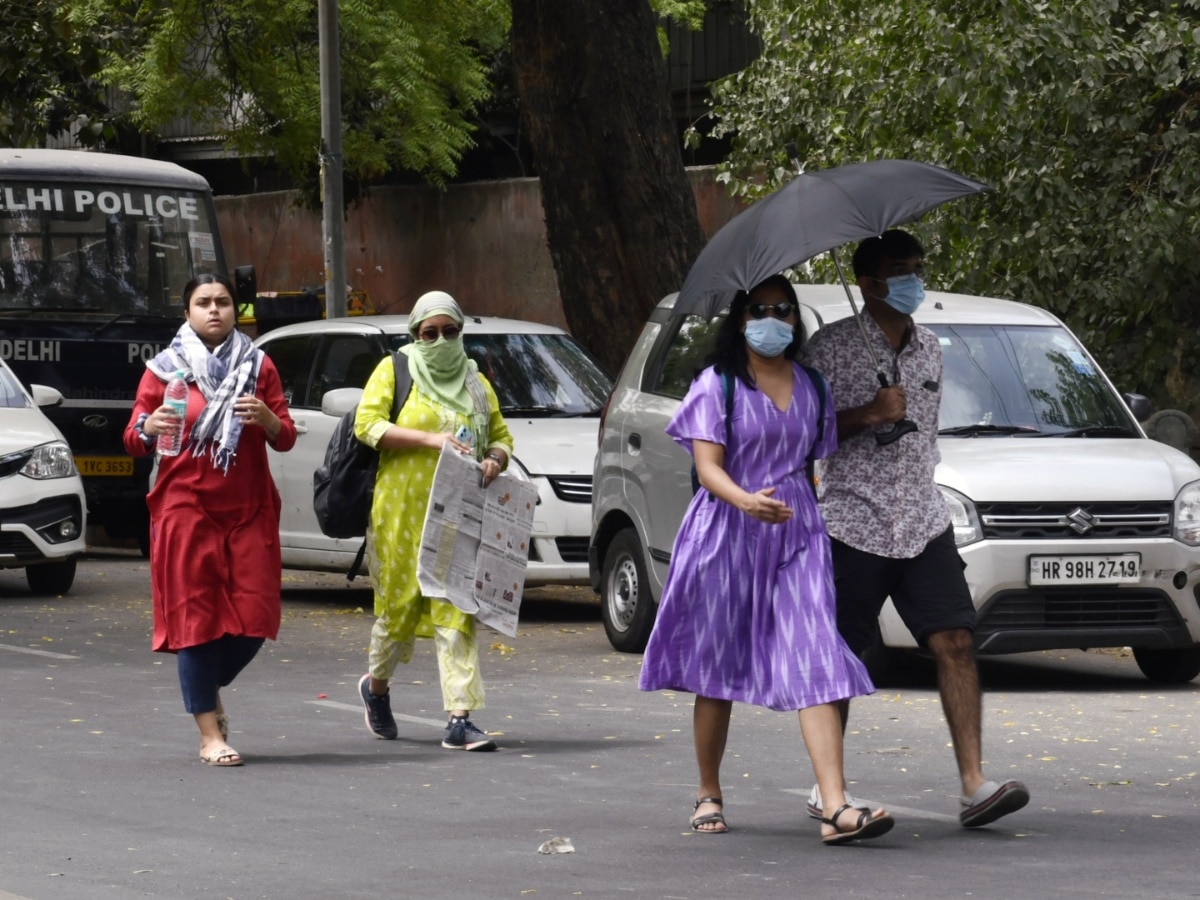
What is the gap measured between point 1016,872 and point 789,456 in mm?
1329

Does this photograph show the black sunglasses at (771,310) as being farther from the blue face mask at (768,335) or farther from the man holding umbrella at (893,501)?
the man holding umbrella at (893,501)

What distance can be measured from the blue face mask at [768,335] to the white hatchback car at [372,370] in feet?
21.9

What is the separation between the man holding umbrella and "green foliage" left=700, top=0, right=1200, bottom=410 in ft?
25.5

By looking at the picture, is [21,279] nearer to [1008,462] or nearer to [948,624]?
[1008,462]

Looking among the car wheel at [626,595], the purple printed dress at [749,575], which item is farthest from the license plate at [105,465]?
the purple printed dress at [749,575]

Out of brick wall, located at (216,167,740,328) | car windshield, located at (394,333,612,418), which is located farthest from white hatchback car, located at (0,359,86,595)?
brick wall, located at (216,167,740,328)

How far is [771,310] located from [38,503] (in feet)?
29.9

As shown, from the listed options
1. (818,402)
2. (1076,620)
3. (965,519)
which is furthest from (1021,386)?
(818,402)

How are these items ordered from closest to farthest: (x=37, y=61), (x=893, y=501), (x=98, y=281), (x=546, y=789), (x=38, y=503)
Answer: (x=893, y=501) → (x=546, y=789) → (x=38, y=503) → (x=98, y=281) → (x=37, y=61)

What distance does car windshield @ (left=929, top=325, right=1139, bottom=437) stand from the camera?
10.9 meters

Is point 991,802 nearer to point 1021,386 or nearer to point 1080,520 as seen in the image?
point 1080,520

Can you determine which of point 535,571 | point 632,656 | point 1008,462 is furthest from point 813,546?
point 535,571

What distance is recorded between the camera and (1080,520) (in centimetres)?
1027

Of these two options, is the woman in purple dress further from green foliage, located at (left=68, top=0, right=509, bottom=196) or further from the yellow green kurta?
green foliage, located at (left=68, top=0, right=509, bottom=196)
